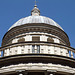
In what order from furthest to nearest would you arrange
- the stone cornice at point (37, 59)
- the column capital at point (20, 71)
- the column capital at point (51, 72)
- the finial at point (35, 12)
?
the finial at point (35, 12)
the stone cornice at point (37, 59)
the column capital at point (20, 71)
the column capital at point (51, 72)

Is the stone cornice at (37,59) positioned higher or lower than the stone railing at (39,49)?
lower

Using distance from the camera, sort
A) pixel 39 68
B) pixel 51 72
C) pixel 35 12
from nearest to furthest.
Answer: pixel 51 72 → pixel 39 68 → pixel 35 12

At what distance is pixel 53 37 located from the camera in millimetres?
36281

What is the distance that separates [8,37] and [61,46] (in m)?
10.1

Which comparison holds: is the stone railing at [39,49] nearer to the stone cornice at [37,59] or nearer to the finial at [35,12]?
the stone cornice at [37,59]

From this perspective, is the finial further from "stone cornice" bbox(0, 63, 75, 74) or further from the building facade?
"stone cornice" bbox(0, 63, 75, 74)

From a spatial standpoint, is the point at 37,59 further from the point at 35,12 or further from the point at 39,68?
the point at 35,12

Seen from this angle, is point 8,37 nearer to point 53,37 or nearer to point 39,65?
point 53,37

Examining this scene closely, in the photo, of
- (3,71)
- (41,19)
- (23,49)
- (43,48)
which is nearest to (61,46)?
(43,48)

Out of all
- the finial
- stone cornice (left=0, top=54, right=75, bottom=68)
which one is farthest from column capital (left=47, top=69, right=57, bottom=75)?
the finial

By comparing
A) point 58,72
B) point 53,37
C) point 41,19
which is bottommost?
point 58,72

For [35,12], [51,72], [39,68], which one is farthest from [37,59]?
[35,12]

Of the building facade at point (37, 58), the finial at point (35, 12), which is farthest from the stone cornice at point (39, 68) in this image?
the finial at point (35, 12)

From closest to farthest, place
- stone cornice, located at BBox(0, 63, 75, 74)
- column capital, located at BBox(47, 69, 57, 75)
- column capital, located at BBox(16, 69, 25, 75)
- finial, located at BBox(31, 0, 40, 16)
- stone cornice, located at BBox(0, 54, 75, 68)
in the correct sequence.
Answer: column capital, located at BBox(47, 69, 57, 75) < column capital, located at BBox(16, 69, 25, 75) < stone cornice, located at BBox(0, 63, 75, 74) < stone cornice, located at BBox(0, 54, 75, 68) < finial, located at BBox(31, 0, 40, 16)
